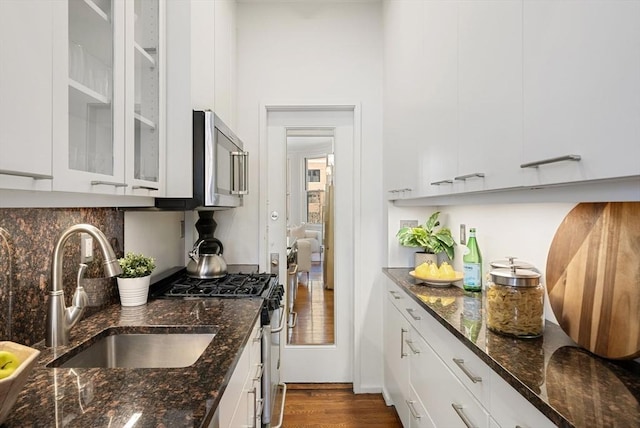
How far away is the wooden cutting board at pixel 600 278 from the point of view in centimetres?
99

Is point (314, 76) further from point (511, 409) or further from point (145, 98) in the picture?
point (511, 409)

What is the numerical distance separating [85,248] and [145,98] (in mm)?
652

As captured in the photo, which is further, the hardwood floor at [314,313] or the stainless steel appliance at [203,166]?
the hardwood floor at [314,313]

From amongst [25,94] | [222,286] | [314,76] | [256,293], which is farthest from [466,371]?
[314,76]

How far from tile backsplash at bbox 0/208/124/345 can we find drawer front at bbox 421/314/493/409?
1419mm

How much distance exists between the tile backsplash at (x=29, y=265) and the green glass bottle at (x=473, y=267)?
178 centimetres

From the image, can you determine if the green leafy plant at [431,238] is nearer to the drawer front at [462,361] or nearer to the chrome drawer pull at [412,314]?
the chrome drawer pull at [412,314]

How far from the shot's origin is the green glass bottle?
1.88 metres

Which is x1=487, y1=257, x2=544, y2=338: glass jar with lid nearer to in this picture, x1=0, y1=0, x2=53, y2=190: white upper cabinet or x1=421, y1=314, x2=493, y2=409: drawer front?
x1=421, y1=314, x2=493, y2=409: drawer front

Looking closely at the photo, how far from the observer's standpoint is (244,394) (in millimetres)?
1332

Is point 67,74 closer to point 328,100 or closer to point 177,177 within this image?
point 177,177

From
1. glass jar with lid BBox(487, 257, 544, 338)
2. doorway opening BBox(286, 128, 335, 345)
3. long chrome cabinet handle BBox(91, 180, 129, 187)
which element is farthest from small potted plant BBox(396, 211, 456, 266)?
long chrome cabinet handle BBox(91, 180, 129, 187)

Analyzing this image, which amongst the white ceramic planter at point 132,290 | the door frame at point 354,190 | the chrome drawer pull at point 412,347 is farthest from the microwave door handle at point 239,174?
the chrome drawer pull at point 412,347

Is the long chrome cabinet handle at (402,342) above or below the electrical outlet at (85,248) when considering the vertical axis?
below
